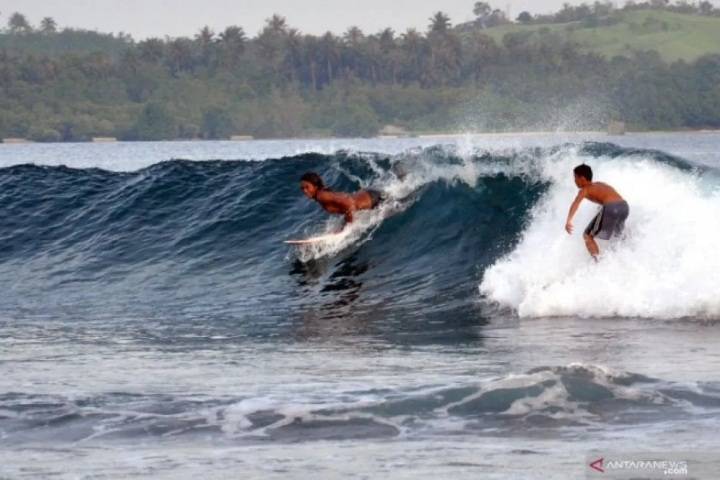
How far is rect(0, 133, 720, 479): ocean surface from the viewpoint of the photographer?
30.8ft

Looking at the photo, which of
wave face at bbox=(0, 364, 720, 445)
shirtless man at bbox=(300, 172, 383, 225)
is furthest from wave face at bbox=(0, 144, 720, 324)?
wave face at bbox=(0, 364, 720, 445)

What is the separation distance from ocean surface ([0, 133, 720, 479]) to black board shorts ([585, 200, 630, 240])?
0.20 m

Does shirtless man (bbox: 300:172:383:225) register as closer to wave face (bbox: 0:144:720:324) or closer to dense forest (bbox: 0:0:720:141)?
wave face (bbox: 0:144:720:324)

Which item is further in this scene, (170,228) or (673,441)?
(170,228)

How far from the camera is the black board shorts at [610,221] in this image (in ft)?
53.3

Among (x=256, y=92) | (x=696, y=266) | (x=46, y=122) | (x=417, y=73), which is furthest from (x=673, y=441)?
(x=417, y=73)

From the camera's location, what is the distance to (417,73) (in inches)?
7766

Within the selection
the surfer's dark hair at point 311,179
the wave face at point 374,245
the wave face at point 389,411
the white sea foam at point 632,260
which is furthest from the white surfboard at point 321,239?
the wave face at point 389,411

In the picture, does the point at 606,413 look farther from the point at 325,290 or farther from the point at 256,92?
the point at 256,92

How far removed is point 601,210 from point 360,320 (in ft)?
10.1

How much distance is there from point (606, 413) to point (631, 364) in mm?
2067

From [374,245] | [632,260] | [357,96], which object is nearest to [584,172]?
[632,260]

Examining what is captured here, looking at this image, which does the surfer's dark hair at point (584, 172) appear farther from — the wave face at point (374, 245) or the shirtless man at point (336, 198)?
the shirtless man at point (336, 198)

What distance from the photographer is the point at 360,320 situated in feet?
52.1
